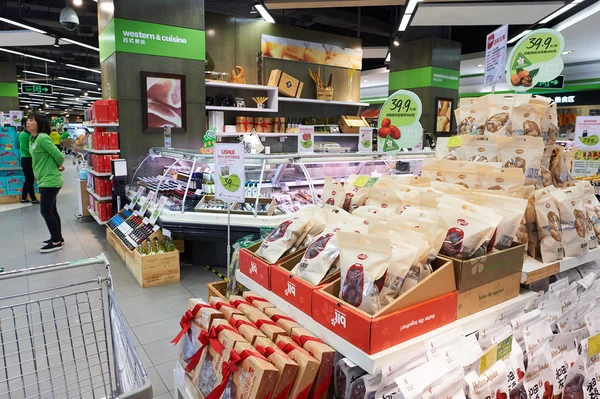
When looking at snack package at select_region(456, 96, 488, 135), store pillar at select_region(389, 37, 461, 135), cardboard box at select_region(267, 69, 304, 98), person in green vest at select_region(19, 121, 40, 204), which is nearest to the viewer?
snack package at select_region(456, 96, 488, 135)

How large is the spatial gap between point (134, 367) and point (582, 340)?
6.26 feet

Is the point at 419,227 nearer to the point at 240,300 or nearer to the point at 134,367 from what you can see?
the point at 240,300

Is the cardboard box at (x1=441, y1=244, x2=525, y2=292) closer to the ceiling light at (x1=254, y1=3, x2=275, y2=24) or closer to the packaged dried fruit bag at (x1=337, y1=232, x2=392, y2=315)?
the packaged dried fruit bag at (x1=337, y1=232, x2=392, y2=315)

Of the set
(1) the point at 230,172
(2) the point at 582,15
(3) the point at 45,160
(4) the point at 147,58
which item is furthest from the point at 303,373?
(2) the point at 582,15

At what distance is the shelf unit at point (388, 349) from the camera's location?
138 centimetres

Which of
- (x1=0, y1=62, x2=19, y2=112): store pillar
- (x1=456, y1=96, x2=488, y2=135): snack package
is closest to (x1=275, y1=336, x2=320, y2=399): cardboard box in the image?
(x1=456, y1=96, x2=488, y2=135): snack package

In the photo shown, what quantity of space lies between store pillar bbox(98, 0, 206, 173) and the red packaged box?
510 centimetres

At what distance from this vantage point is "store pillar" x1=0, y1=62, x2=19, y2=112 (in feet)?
48.3

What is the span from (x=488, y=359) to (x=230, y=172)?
2352 mm

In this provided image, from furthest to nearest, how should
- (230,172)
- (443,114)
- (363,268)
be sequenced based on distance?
(443,114) < (230,172) < (363,268)

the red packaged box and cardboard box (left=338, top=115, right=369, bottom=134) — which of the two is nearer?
the red packaged box

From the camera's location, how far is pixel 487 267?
67.9 inches

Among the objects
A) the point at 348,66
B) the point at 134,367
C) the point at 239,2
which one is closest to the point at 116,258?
the point at 134,367

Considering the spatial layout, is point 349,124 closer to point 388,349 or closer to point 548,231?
point 548,231
